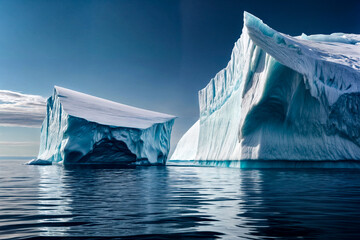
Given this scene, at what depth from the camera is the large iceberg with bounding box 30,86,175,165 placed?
78.1ft

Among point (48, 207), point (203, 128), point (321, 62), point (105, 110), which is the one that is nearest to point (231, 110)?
point (203, 128)

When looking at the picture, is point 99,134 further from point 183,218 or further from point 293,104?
point 183,218

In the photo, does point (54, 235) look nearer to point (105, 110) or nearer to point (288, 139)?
point (288, 139)

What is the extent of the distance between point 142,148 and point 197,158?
8.52 meters

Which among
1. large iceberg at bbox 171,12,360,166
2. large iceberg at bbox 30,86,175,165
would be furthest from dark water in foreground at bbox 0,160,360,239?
large iceberg at bbox 30,86,175,165

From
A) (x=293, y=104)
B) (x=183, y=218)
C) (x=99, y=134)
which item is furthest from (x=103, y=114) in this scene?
(x=183, y=218)

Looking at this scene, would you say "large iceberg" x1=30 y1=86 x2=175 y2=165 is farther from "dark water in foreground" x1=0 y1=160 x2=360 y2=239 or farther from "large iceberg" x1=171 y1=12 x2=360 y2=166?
"dark water in foreground" x1=0 y1=160 x2=360 y2=239

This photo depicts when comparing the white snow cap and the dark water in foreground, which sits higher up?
the white snow cap

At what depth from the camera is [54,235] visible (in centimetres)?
274

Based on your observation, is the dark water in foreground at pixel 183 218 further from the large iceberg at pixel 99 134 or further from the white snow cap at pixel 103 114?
the white snow cap at pixel 103 114

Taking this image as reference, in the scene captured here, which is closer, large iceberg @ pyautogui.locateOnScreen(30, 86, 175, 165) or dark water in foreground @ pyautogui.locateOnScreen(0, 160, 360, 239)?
dark water in foreground @ pyautogui.locateOnScreen(0, 160, 360, 239)

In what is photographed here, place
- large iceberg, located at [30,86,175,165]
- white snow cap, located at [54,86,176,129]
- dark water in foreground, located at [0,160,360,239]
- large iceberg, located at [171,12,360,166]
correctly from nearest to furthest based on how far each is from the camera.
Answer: dark water in foreground, located at [0,160,360,239] < large iceberg, located at [171,12,360,166] < large iceberg, located at [30,86,175,165] < white snow cap, located at [54,86,176,129]

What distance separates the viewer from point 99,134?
23.9m

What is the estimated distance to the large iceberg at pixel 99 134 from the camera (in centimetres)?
2380
